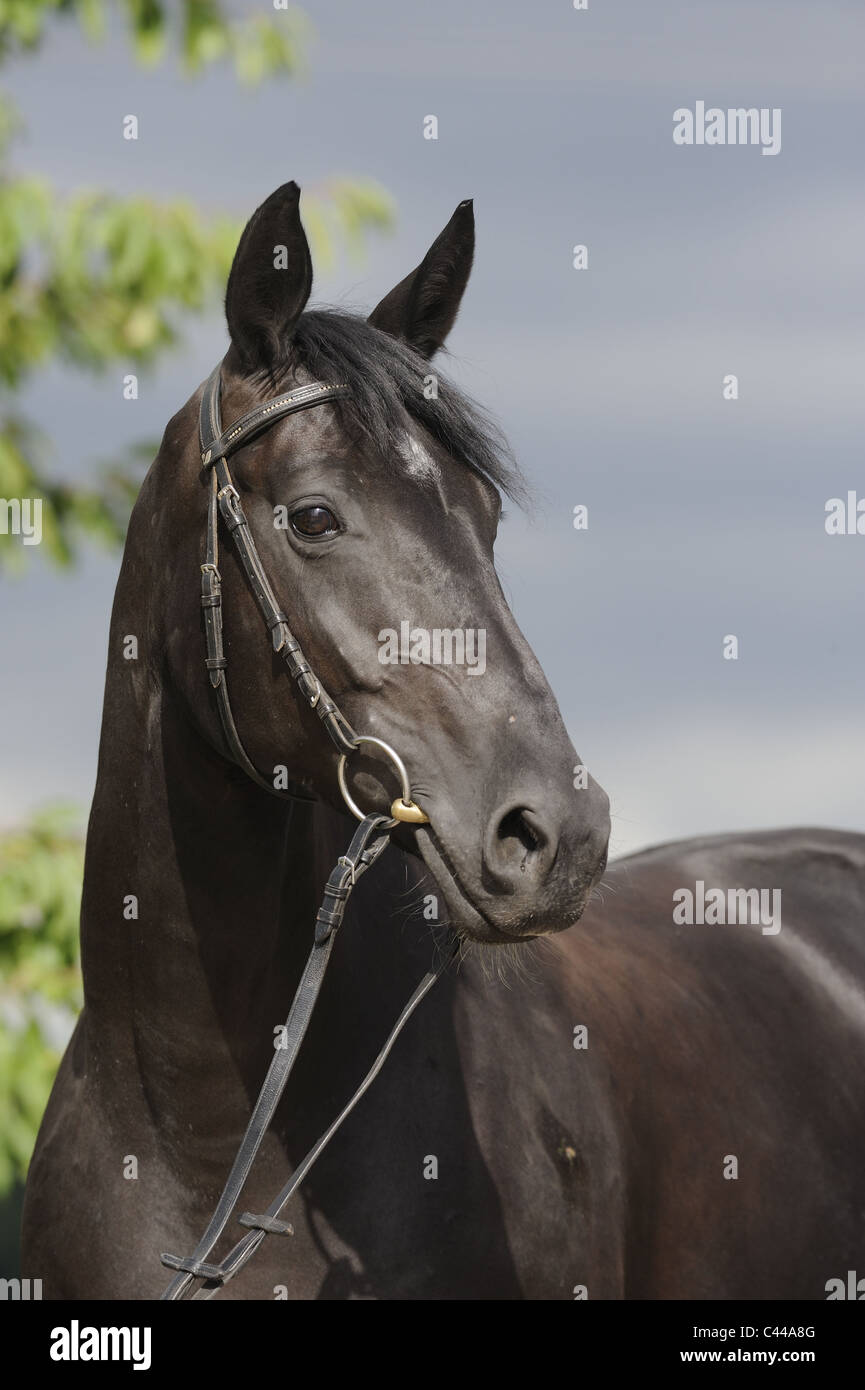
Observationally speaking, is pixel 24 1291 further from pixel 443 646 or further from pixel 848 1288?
pixel 848 1288

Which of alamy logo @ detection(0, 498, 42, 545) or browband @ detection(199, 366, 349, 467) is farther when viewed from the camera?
alamy logo @ detection(0, 498, 42, 545)

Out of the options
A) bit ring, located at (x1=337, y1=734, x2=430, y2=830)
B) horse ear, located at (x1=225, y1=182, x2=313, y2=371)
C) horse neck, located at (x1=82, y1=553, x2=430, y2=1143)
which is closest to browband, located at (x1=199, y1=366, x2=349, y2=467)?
horse ear, located at (x1=225, y1=182, x2=313, y2=371)

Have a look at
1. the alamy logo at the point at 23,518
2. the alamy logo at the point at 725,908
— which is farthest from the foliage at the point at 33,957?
the alamy logo at the point at 725,908

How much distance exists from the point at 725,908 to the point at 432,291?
246 cm

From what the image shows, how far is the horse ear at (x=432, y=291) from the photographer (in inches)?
129

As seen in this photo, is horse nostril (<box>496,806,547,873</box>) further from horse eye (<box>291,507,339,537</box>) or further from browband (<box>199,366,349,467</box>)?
browband (<box>199,366,349,467</box>)

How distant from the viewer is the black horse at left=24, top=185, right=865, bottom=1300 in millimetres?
2637

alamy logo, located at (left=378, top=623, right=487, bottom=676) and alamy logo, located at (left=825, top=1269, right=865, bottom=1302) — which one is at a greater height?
alamy logo, located at (left=378, top=623, right=487, bottom=676)

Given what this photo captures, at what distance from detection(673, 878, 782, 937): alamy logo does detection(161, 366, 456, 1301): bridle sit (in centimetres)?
201

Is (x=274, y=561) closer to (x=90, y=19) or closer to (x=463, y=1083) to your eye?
(x=463, y=1083)

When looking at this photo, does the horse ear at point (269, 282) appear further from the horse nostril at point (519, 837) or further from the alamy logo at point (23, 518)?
the alamy logo at point (23, 518)
